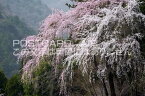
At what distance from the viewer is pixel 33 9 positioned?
104 m

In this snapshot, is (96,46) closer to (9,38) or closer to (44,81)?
(44,81)

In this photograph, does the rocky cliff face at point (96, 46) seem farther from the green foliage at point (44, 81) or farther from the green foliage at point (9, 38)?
the green foliage at point (9, 38)

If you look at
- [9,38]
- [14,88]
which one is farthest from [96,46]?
[9,38]

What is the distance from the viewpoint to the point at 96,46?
7531 mm

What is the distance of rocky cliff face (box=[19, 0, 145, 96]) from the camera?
294 inches

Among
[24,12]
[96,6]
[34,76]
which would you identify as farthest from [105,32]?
[24,12]

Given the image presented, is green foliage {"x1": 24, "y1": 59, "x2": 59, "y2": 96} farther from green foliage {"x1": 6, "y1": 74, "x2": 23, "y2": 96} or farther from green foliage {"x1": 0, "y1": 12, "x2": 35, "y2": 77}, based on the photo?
green foliage {"x1": 0, "y1": 12, "x2": 35, "y2": 77}

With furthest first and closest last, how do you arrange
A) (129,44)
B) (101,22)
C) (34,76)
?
(34,76)
(101,22)
(129,44)

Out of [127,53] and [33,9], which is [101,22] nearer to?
[127,53]

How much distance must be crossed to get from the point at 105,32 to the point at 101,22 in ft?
0.93

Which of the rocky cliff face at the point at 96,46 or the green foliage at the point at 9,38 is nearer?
the rocky cliff face at the point at 96,46

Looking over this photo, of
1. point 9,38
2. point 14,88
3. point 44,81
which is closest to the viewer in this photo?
point 44,81

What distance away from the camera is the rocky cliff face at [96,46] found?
7457mm

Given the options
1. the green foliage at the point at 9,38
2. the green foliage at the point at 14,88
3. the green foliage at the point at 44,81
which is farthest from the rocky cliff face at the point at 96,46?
the green foliage at the point at 9,38
